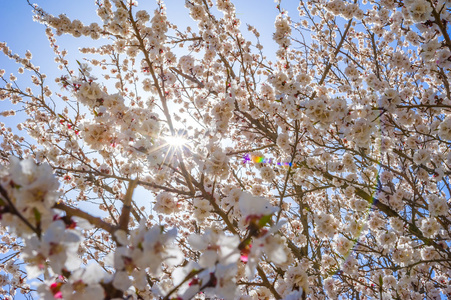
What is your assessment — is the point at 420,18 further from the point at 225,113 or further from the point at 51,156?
the point at 51,156

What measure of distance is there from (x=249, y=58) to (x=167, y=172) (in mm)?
3754

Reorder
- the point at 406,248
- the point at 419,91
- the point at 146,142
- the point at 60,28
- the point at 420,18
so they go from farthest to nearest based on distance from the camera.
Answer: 1. the point at 419,91
2. the point at 60,28
3. the point at 406,248
4. the point at 420,18
5. the point at 146,142

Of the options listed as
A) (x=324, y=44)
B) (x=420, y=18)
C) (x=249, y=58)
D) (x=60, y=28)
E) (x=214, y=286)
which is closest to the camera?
(x=214, y=286)

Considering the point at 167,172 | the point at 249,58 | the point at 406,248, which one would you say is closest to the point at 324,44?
the point at 249,58

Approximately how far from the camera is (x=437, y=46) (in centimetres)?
366

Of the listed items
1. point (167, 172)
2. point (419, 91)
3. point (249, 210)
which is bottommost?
point (249, 210)

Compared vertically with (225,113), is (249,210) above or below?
below

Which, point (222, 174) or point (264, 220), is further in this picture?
point (222, 174)

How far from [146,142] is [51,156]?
3.21 metres

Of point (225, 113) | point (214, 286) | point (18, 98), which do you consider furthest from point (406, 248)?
point (18, 98)

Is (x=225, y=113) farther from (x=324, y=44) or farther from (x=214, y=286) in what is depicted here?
(x=324, y=44)

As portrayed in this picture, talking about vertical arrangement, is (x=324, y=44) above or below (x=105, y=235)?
above

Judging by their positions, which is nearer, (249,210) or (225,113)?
(249,210)

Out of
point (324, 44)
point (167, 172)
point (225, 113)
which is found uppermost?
point (324, 44)
